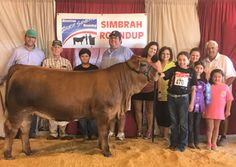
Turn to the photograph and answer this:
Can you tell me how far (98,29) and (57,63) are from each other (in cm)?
95

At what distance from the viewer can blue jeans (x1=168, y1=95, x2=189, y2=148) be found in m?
4.79

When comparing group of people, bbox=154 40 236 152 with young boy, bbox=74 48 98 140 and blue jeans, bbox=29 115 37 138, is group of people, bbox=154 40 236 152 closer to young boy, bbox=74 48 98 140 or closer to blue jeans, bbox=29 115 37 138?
young boy, bbox=74 48 98 140

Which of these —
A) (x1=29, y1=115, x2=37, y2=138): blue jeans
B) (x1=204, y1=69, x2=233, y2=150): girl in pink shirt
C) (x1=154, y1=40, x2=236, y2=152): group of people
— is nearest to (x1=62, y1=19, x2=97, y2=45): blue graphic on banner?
(x1=154, y1=40, x2=236, y2=152): group of people

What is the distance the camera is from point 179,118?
486cm

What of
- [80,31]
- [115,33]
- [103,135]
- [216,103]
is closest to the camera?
[103,135]

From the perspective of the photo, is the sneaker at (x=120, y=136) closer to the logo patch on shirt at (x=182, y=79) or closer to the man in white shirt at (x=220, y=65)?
the logo patch on shirt at (x=182, y=79)

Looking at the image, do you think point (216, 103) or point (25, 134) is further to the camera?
point (216, 103)

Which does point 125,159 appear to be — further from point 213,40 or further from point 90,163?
point 213,40

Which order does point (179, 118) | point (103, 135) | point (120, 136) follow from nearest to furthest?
1. point (103, 135)
2. point (179, 118)
3. point (120, 136)

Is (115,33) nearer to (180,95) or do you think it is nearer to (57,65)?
(57,65)

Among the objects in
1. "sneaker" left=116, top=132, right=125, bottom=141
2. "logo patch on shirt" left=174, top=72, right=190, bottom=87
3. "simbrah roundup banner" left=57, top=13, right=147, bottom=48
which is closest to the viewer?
"logo patch on shirt" left=174, top=72, right=190, bottom=87

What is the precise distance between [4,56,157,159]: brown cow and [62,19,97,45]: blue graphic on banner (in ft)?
4.52

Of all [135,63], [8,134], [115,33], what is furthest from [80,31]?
[8,134]

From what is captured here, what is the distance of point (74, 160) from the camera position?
436cm
